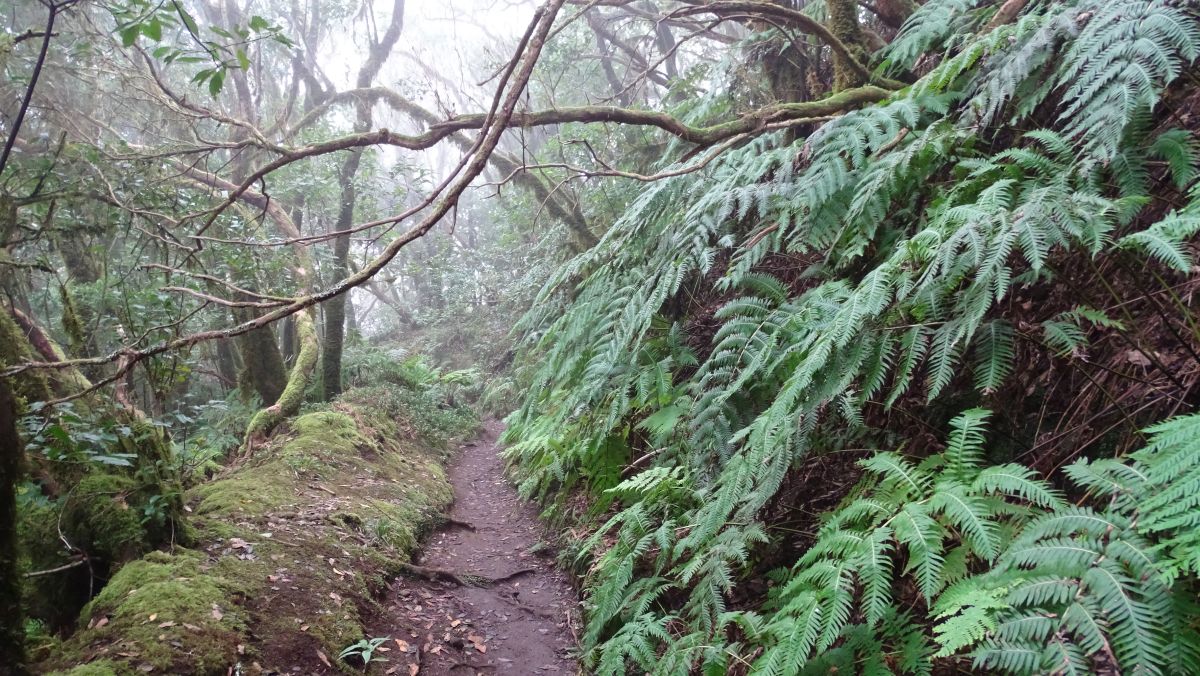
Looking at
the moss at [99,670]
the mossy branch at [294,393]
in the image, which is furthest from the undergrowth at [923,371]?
the mossy branch at [294,393]

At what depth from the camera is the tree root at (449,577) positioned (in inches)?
185

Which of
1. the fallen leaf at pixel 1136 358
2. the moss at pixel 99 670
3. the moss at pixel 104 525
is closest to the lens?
the fallen leaf at pixel 1136 358

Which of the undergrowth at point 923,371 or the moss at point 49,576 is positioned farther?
the moss at point 49,576

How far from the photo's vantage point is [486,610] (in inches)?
174

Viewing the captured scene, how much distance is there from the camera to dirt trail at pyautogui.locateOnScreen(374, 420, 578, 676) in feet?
12.2

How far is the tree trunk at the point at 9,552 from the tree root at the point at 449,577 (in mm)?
2596

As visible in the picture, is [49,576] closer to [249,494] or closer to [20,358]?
[20,358]

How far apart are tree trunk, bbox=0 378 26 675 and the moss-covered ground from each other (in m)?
0.41

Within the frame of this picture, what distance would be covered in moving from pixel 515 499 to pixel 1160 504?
6851 mm

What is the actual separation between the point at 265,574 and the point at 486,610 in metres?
1.58

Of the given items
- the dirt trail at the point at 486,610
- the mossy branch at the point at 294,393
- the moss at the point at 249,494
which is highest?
the mossy branch at the point at 294,393

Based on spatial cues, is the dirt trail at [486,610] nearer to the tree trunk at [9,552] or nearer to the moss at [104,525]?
the moss at [104,525]

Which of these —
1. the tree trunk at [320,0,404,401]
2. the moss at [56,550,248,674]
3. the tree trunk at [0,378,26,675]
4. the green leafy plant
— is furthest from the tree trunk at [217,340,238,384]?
the tree trunk at [0,378,26,675]

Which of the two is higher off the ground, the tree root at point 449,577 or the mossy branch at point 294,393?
the mossy branch at point 294,393
